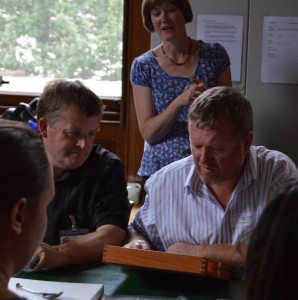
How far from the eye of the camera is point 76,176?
231 cm

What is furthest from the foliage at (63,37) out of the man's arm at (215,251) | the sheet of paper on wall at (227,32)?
the man's arm at (215,251)

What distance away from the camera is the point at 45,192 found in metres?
1.18

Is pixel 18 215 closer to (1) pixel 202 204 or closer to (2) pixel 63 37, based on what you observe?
(1) pixel 202 204

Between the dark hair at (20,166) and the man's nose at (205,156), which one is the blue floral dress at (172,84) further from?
the dark hair at (20,166)

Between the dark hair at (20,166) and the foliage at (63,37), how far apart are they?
3.38 m

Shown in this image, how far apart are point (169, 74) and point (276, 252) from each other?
7.35 feet

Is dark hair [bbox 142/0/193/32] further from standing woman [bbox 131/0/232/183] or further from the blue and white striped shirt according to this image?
the blue and white striped shirt

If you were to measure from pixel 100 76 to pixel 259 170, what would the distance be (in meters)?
2.57

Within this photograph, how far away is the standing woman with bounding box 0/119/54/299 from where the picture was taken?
109 centimetres

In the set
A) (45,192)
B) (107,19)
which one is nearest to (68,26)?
(107,19)

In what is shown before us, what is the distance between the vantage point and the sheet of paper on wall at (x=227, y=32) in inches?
138

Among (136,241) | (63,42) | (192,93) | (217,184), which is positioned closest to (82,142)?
(136,241)

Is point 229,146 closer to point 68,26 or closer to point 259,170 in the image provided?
point 259,170

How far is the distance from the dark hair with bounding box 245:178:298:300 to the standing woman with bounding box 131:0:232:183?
2.06m
